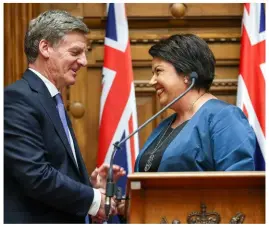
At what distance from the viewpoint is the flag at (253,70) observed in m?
3.62

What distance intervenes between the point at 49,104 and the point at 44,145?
0.15 meters

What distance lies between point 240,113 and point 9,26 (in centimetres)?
149

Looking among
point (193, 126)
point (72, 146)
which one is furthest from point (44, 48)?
point (193, 126)

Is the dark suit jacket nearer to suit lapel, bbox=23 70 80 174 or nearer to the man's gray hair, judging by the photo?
suit lapel, bbox=23 70 80 174

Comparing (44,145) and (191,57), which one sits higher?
(191,57)

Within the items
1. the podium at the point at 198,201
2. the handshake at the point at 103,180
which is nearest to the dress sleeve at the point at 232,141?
the handshake at the point at 103,180

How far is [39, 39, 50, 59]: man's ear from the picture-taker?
2635 millimetres

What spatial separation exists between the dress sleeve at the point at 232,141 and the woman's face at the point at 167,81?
0.77 feet

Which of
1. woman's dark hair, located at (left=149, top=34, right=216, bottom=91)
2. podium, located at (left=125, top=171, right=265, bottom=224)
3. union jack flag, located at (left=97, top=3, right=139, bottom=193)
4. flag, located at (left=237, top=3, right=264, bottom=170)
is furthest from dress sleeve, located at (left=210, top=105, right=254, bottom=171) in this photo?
union jack flag, located at (left=97, top=3, right=139, bottom=193)

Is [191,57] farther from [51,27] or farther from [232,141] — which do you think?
[51,27]

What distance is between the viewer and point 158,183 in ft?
7.15

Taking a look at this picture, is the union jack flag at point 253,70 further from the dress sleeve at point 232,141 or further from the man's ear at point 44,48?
the man's ear at point 44,48

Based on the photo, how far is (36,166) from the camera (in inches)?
92.4

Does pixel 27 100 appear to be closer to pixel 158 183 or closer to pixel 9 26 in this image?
pixel 158 183
